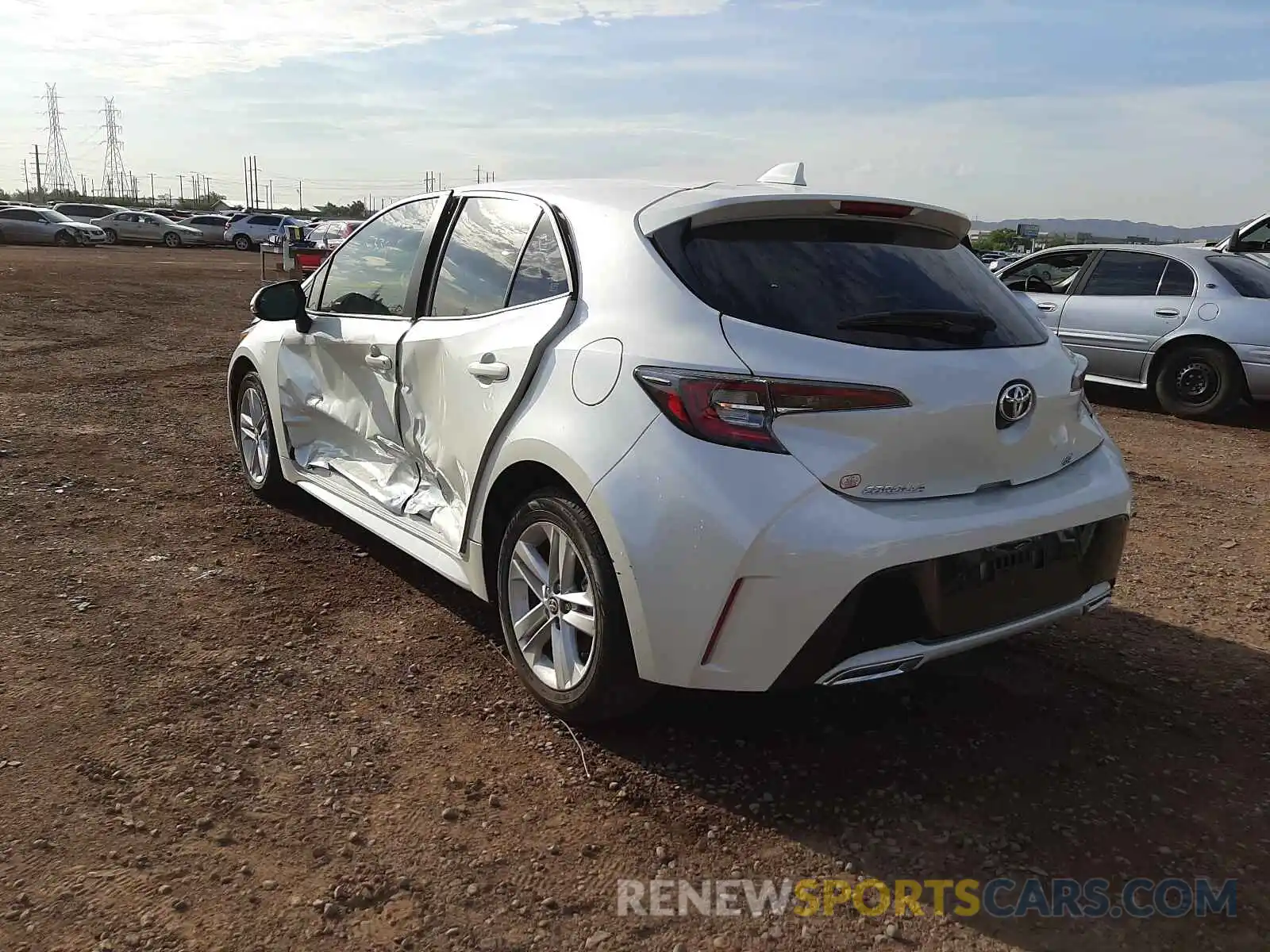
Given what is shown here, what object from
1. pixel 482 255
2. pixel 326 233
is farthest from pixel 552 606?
pixel 326 233

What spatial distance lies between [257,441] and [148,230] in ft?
135

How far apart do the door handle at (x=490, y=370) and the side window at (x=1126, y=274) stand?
7.35 metres

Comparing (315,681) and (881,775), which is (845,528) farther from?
(315,681)

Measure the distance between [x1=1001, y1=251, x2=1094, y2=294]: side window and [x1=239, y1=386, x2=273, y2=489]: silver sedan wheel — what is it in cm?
692

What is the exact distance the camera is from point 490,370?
3.29m

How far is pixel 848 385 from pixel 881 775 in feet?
3.72

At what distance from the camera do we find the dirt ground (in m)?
2.31

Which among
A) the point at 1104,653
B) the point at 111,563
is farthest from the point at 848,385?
the point at 111,563

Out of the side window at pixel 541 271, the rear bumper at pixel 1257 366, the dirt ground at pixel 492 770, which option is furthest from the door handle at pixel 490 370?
the rear bumper at pixel 1257 366

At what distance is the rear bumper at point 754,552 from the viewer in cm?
249

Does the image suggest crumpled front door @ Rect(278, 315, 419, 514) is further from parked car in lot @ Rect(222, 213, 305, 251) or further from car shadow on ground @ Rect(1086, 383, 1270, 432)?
parked car in lot @ Rect(222, 213, 305, 251)

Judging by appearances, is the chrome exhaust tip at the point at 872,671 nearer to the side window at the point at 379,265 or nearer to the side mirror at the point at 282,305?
the side window at the point at 379,265

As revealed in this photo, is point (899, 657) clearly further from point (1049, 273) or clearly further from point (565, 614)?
point (1049, 273)

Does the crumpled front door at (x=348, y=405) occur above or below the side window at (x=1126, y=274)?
below
